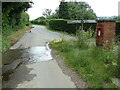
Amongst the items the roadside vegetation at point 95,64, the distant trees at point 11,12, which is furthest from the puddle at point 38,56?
the distant trees at point 11,12

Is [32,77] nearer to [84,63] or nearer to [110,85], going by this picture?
[84,63]

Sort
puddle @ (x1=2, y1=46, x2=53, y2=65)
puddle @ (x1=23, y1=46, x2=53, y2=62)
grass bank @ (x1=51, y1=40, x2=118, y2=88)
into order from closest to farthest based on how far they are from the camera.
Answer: grass bank @ (x1=51, y1=40, x2=118, y2=88)
puddle @ (x1=2, y1=46, x2=53, y2=65)
puddle @ (x1=23, y1=46, x2=53, y2=62)

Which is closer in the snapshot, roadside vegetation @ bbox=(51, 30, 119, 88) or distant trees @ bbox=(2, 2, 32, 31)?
roadside vegetation @ bbox=(51, 30, 119, 88)

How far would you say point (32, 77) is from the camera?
4.56 meters

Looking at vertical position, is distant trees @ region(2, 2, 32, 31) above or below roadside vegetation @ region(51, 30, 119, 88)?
above

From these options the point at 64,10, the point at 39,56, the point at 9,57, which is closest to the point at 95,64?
the point at 39,56

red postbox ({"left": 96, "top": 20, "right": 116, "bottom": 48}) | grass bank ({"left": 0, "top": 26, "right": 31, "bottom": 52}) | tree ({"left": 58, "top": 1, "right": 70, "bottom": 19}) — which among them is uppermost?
tree ({"left": 58, "top": 1, "right": 70, "bottom": 19})

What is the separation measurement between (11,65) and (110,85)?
12.9 ft

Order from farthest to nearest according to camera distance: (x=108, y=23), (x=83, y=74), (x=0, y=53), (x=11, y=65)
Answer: (x=0, y=53)
(x=108, y=23)
(x=11, y=65)
(x=83, y=74)

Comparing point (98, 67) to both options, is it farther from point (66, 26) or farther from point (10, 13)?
point (66, 26)

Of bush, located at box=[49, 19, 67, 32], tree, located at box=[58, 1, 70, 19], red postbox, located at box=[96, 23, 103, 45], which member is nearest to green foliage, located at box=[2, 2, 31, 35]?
bush, located at box=[49, 19, 67, 32]

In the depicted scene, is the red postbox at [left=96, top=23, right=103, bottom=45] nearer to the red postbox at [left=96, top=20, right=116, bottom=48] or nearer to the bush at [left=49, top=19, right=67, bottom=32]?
the red postbox at [left=96, top=20, right=116, bottom=48]

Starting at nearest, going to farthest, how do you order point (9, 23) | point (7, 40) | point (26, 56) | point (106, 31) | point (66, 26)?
point (106, 31) < point (26, 56) < point (7, 40) < point (9, 23) < point (66, 26)

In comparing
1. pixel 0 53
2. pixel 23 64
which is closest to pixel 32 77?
pixel 23 64
